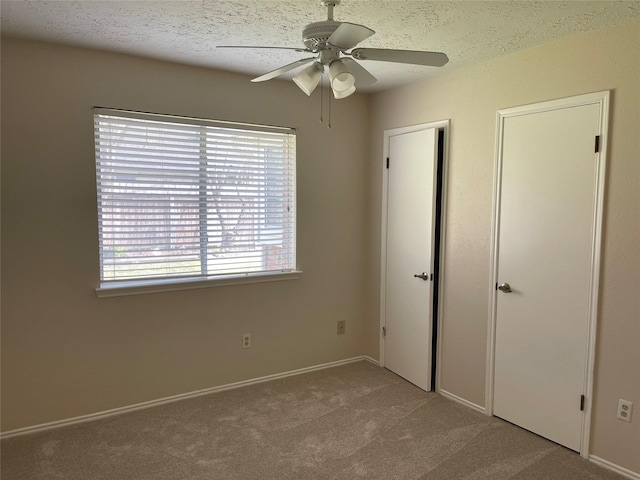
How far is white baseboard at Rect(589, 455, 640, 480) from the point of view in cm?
234

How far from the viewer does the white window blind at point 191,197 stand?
2.93m

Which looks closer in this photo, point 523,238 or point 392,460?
point 392,460

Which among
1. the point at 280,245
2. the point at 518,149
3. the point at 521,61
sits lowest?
the point at 280,245

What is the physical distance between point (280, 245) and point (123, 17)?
6.38 ft

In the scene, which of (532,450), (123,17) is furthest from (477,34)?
(532,450)

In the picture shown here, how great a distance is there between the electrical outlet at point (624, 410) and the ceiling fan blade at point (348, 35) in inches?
91.3

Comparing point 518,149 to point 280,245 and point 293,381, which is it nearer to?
point 280,245

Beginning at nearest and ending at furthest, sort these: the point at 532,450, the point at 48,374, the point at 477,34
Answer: the point at 477,34
the point at 532,450
the point at 48,374

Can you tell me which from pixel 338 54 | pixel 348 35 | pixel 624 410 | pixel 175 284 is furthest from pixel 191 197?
pixel 624 410

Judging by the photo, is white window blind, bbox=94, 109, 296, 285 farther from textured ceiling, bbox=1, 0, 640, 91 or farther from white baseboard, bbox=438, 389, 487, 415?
white baseboard, bbox=438, 389, 487, 415

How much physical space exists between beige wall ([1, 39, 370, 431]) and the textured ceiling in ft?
0.90

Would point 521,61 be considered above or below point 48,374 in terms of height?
above

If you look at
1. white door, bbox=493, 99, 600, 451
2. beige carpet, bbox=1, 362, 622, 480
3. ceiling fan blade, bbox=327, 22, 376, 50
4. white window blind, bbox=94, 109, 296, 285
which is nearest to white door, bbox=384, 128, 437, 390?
beige carpet, bbox=1, 362, 622, 480

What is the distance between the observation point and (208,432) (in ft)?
9.18
